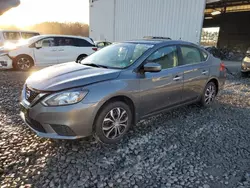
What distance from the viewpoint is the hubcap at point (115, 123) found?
2.94 m

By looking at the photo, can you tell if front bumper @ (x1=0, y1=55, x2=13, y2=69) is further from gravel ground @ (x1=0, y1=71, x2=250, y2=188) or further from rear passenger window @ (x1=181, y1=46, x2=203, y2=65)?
rear passenger window @ (x1=181, y1=46, x2=203, y2=65)

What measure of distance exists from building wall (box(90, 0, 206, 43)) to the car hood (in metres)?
10.8

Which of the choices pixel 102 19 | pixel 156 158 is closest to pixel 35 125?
pixel 156 158

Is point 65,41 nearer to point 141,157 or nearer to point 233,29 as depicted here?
point 141,157

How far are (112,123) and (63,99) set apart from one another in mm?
802

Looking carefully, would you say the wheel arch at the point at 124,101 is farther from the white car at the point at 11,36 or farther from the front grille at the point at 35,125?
the white car at the point at 11,36

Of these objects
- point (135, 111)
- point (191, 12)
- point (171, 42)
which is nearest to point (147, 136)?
point (135, 111)

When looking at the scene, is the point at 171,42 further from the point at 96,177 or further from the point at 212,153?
the point at 96,177

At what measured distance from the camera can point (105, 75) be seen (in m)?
2.92

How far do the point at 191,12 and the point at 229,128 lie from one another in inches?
409

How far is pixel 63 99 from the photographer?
102 inches

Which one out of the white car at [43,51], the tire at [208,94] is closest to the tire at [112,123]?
the tire at [208,94]

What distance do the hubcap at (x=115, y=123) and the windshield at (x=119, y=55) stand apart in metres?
0.74

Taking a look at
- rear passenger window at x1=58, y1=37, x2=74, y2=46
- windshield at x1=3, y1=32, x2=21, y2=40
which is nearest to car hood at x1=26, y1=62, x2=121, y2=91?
rear passenger window at x1=58, y1=37, x2=74, y2=46
